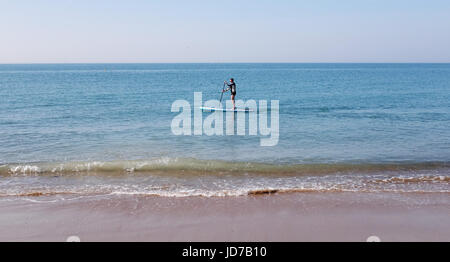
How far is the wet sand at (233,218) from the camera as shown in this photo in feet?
20.6

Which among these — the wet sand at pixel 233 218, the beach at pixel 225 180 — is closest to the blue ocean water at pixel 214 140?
the beach at pixel 225 180

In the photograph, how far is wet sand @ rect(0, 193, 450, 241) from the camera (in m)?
6.27

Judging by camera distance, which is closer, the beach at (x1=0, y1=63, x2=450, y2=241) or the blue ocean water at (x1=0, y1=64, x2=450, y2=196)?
the beach at (x1=0, y1=63, x2=450, y2=241)

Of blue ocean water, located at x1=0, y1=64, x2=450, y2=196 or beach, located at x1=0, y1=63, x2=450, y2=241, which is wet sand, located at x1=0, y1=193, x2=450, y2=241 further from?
blue ocean water, located at x1=0, y1=64, x2=450, y2=196

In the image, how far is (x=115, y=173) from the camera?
10391 mm

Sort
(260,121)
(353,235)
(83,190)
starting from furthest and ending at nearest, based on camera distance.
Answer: (260,121), (83,190), (353,235)

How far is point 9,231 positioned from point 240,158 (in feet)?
22.4

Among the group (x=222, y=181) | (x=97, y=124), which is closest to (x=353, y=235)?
(x=222, y=181)

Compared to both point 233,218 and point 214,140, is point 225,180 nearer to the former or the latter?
point 233,218

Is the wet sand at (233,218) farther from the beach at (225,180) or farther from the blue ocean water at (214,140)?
the blue ocean water at (214,140)

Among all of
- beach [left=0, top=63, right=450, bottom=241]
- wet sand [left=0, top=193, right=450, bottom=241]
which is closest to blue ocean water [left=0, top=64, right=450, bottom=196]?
beach [left=0, top=63, right=450, bottom=241]

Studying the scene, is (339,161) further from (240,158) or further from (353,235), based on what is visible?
(353,235)

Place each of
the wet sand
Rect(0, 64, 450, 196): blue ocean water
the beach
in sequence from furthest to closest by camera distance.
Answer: Rect(0, 64, 450, 196): blue ocean water → the beach → the wet sand

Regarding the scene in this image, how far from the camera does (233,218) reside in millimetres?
6992
